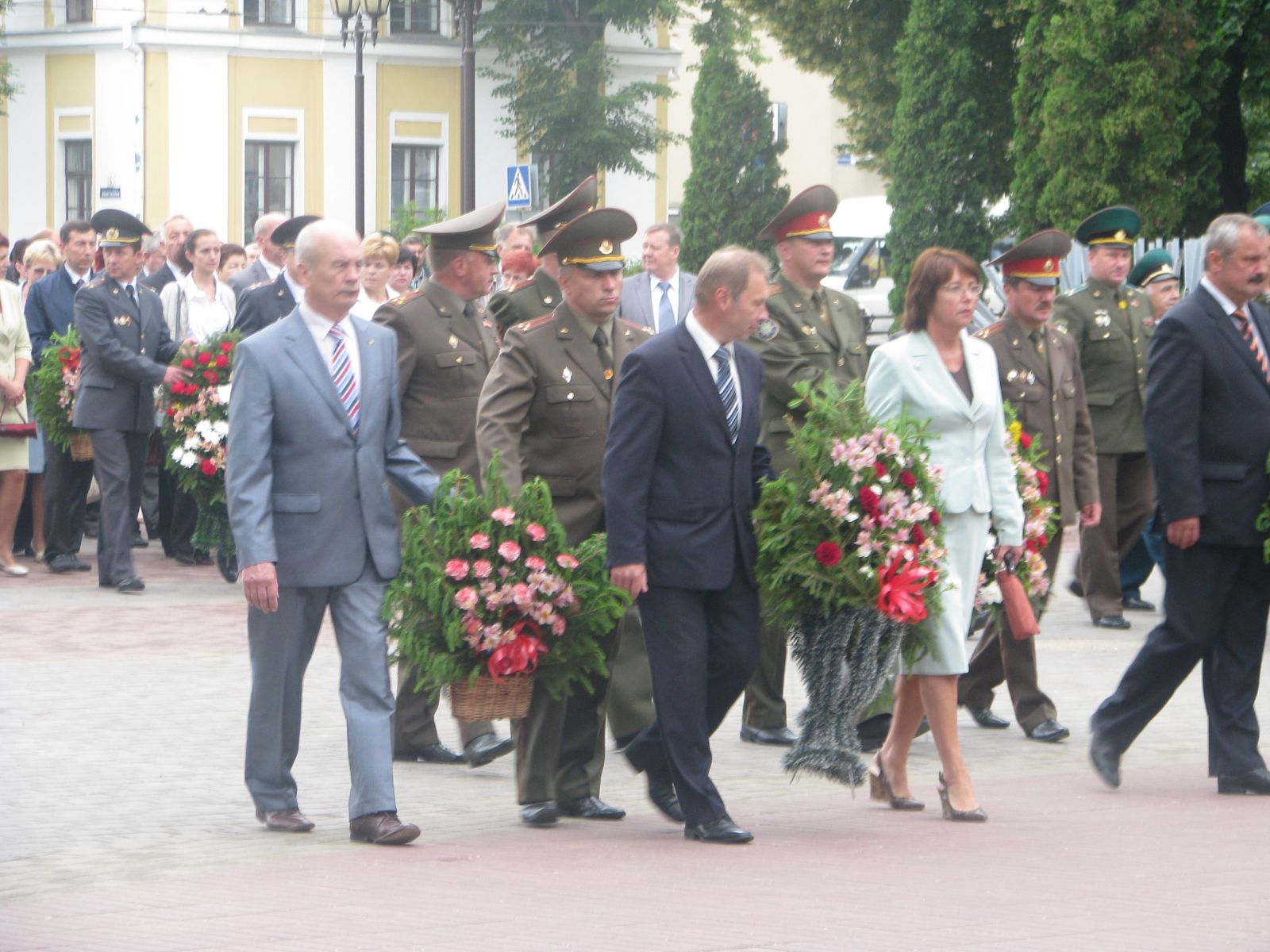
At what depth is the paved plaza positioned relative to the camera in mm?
5980

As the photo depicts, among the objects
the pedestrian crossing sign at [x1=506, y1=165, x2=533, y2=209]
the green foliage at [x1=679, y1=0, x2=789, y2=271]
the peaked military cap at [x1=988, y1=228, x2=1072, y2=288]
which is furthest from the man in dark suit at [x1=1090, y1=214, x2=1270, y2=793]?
the green foliage at [x1=679, y1=0, x2=789, y2=271]

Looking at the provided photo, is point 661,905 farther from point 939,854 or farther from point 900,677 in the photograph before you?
point 900,677

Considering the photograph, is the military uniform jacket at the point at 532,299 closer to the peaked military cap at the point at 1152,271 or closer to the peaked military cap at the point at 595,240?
the peaked military cap at the point at 595,240

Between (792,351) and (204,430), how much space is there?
6.10m

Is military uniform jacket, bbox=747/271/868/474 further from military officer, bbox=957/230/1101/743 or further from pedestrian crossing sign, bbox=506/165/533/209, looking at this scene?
pedestrian crossing sign, bbox=506/165/533/209

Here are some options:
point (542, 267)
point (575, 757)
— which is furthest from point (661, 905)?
point (542, 267)

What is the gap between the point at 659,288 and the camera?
1292 centimetres

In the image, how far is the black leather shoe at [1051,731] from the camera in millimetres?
9648

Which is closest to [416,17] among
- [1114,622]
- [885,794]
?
[1114,622]

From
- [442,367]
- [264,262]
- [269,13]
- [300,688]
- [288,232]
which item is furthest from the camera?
Result: [269,13]

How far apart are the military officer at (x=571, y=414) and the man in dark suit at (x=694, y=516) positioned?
547 mm

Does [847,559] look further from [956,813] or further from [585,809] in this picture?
[585,809]

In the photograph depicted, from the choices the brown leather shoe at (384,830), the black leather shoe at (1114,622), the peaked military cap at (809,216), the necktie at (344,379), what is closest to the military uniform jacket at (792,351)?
the peaked military cap at (809,216)

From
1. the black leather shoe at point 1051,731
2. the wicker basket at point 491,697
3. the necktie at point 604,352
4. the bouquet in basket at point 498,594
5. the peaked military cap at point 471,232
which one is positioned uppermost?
the peaked military cap at point 471,232
